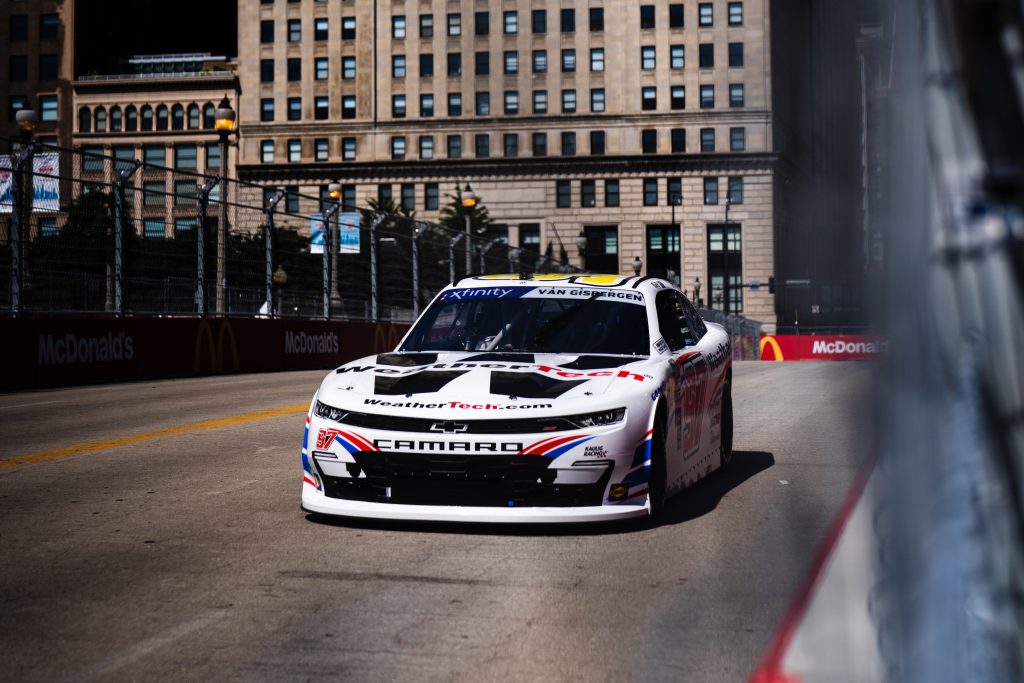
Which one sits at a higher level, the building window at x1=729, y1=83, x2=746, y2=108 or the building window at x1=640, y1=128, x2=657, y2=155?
the building window at x1=640, y1=128, x2=657, y2=155

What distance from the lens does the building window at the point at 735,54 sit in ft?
9.21

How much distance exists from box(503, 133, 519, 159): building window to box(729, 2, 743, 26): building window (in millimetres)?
2312

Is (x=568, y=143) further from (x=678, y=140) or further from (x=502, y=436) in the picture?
(x=502, y=436)

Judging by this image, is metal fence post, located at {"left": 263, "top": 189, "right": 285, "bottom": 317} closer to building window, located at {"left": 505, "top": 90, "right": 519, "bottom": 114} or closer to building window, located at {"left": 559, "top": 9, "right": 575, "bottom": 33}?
building window, located at {"left": 505, "top": 90, "right": 519, "bottom": 114}

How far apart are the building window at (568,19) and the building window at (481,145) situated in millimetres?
1194

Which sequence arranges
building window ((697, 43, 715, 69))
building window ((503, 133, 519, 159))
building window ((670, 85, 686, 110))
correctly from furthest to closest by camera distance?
building window ((503, 133, 519, 159)) < building window ((670, 85, 686, 110)) < building window ((697, 43, 715, 69))

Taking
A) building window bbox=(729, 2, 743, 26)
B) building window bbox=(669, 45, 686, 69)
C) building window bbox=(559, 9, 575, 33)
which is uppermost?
building window bbox=(559, 9, 575, 33)

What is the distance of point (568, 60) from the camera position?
3957 millimetres

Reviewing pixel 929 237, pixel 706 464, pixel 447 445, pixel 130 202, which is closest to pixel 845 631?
pixel 929 237

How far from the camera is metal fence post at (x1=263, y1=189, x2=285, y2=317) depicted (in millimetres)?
24453

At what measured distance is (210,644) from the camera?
4129mm

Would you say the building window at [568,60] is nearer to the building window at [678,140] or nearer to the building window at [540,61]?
the building window at [540,61]

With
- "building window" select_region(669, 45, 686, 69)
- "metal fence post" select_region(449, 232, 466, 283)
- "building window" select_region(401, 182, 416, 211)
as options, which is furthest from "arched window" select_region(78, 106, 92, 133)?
"building window" select_region(669, 45, 686, 69)

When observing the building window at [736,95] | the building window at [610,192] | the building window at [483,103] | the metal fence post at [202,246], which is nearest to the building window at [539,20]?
the building window at [483,103]
